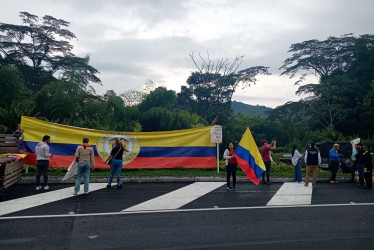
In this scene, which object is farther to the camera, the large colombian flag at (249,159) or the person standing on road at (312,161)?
the person standing on road at (312,161)

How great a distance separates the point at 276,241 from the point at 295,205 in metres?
3.15

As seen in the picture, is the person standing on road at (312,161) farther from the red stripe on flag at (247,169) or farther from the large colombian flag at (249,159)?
the red stripe on flag at (247,169)

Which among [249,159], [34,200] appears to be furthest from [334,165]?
[34,200]

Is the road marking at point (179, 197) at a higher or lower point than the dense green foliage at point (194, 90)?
lower

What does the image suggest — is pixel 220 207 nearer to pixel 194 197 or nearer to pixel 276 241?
pixel 194 197

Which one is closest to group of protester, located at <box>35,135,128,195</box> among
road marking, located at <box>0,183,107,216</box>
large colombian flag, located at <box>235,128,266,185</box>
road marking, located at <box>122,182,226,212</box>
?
road marking, located at <box>0,183,107,216</box>

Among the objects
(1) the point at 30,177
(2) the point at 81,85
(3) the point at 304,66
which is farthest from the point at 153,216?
(3) the point at 304,66

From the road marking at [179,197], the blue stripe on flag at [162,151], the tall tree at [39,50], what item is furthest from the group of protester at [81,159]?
the tall tree at [39,50]

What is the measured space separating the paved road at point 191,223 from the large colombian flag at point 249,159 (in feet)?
4.08

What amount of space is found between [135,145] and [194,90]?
49.6 meters

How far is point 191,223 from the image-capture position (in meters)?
6.34

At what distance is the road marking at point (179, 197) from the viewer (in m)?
7.73

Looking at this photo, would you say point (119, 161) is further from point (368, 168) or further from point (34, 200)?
point (368, 168)

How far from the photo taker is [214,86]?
193ft
